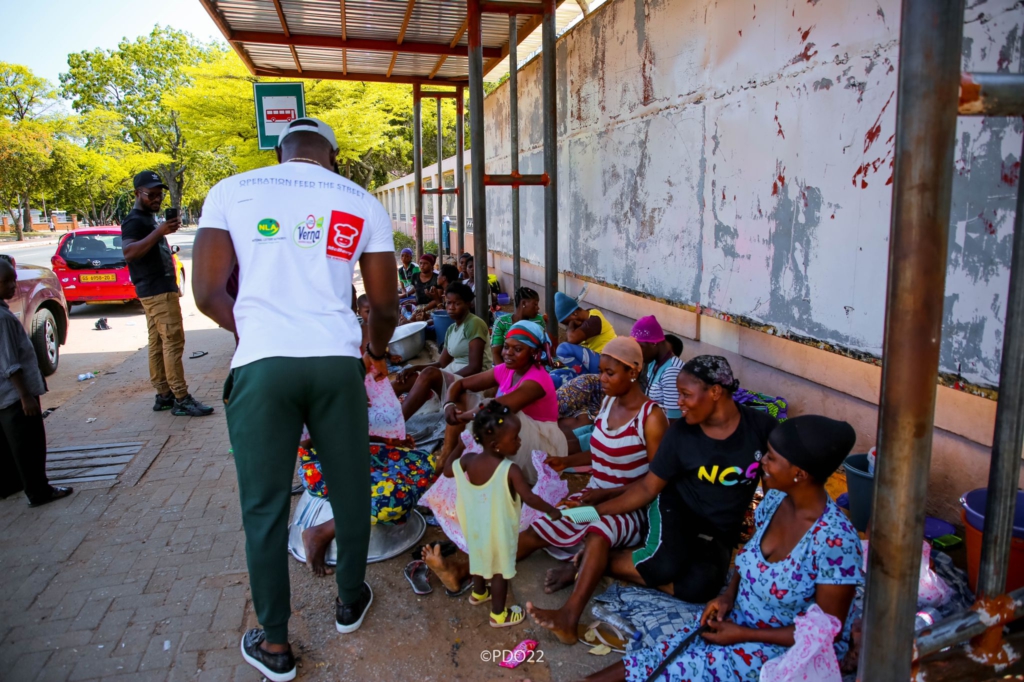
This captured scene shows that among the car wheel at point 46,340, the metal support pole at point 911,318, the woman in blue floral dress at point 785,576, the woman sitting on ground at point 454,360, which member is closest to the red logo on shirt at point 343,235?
the woman in blue floral dress at point 785,576

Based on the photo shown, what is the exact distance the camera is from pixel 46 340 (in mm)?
7953

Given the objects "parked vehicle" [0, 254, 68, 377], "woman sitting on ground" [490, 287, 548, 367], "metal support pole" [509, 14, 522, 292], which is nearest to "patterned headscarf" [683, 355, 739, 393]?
"woman sitting on ground" [490, 287, 548, 367]

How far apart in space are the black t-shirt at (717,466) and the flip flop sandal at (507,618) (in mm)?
856

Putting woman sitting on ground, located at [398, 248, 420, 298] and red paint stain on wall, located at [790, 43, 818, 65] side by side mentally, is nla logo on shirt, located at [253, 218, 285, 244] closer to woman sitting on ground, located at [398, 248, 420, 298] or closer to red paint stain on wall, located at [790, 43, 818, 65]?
red paint stain on wall, located at [790, 43, 818, 65]

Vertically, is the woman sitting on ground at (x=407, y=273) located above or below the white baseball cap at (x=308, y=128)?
below

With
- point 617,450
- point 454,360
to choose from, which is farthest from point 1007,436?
point 454,360

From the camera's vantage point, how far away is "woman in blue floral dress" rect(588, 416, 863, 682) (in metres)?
2.20

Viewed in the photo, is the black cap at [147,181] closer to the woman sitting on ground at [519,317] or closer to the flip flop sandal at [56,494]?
the flip flop sandal at [56,494]

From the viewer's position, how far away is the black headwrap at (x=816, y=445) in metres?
2.22

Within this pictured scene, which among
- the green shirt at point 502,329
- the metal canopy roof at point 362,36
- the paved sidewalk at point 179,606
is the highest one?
the metal canopy roof at point 362,36

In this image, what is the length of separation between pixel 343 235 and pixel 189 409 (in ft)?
14.1

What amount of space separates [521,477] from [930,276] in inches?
73.0

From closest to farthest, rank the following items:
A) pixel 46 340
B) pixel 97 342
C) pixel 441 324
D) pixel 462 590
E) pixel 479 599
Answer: pixel 479 599 < pixel 462 590 < pixel 441 324 < pixel 46 340 < pixel 97 342

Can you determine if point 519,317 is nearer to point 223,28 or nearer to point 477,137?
point 477,137
